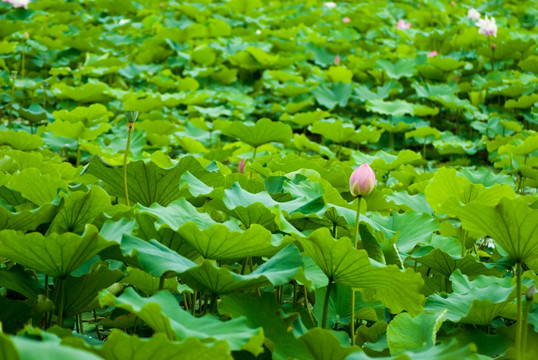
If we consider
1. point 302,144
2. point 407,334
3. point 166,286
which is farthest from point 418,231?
point 302,144

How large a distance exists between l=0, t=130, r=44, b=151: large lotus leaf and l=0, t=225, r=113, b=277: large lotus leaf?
1196 millimetres

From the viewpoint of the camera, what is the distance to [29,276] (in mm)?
1021

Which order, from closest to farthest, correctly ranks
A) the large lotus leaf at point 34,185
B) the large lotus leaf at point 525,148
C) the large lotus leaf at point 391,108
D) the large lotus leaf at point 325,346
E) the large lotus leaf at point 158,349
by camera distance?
the large lotus leaf at point 158,349, the large lotus leaf at point 325,346, the large lotus leaf at point 34,185, the large lotus leaf at point 525,148, the large lotus leaf at point 391,108

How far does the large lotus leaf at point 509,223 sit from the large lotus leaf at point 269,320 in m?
0.33

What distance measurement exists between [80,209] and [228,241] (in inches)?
12.4

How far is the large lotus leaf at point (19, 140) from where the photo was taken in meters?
1.97

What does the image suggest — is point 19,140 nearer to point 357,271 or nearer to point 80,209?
point 80,209

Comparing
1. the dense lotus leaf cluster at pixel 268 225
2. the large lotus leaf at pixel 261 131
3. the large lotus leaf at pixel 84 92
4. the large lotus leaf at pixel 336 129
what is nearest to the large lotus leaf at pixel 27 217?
the dense lotus leaf cluster at pixel 268 225

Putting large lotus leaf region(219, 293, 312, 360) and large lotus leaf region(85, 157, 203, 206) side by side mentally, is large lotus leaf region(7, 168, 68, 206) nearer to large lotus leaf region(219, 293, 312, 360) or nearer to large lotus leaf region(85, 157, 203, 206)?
large lotus leaf region(85, 157, 203, 206)

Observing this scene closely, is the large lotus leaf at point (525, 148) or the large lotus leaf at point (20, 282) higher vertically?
the large lotus leaf at point (20, 282)

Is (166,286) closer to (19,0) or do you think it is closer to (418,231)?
(418,231)

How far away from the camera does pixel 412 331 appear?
93cm

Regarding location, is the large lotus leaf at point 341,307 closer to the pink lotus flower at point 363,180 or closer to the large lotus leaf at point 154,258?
the pink lotus flower at point 363,180

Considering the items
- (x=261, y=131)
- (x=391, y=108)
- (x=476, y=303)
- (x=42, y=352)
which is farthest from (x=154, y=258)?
(x=391, y=108)
